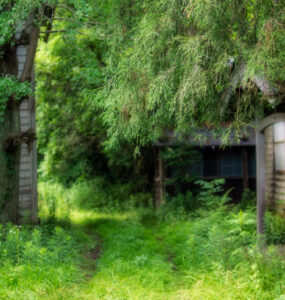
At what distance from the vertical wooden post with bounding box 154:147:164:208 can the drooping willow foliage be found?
374 inches

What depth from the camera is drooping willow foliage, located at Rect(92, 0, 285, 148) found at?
4.82m

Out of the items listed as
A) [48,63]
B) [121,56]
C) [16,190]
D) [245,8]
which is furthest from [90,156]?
[245,8]

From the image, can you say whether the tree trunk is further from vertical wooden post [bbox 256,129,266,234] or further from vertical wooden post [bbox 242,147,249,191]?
vertical wooden post [bbox 242,147,249,191]

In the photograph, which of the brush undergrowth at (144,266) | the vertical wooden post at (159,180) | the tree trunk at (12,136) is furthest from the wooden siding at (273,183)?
the tree trunk at (12,136)

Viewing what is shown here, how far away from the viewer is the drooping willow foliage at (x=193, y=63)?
4820 millimetres

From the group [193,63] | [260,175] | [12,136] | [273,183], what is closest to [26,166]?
[12,136]

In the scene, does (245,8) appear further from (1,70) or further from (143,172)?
(143,172)

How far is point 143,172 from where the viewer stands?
1755 centimetres

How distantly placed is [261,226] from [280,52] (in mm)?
4278

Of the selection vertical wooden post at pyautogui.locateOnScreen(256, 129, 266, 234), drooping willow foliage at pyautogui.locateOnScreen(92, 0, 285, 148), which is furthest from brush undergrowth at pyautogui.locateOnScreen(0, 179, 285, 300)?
drooping willow foliage at pyautogui.locateOnScreen(92, 0, 285, 148)

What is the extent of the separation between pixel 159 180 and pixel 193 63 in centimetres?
1153

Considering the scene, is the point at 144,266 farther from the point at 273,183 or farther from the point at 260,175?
the point at 273,183

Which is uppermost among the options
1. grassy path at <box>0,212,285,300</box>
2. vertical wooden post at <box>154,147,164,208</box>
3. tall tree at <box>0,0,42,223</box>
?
tall tree at <box>0,0,42,223</box>

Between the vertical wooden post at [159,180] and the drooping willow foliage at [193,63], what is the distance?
9.50 metres
